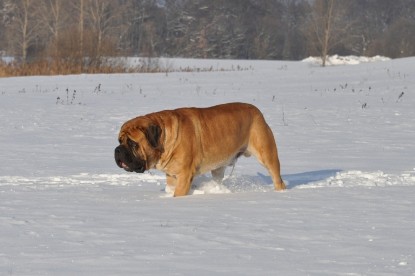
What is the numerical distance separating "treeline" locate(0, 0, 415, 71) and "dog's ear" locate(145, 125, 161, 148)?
45.0 metres

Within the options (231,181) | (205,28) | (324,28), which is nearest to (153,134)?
(231,181)

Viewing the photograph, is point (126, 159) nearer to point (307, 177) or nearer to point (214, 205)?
point (214, 205)

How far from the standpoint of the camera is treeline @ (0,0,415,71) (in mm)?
58594

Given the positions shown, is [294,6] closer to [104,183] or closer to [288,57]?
[288,57]

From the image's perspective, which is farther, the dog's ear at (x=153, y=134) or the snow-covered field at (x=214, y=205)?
the dog's ear at (x=153, y=134)

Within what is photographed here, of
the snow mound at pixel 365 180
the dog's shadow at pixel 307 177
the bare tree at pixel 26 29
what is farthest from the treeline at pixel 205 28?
the snow mound at pixel 365 180

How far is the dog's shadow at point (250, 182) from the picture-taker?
24.8 feet

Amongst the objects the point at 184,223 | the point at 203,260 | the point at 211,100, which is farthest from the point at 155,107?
the point at 203,260

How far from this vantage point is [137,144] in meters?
6.86

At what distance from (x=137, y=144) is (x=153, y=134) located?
0.54ft

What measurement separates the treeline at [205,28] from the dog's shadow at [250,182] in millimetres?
42760

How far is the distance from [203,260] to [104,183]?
419cm

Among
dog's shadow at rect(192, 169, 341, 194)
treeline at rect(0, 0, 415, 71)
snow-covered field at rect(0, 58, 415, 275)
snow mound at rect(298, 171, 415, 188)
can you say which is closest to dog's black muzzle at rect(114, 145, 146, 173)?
snow-covered field at rect(0, 58, 415, 275)

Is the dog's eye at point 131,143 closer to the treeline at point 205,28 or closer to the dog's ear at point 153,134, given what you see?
the dog's ear at point 153,134
